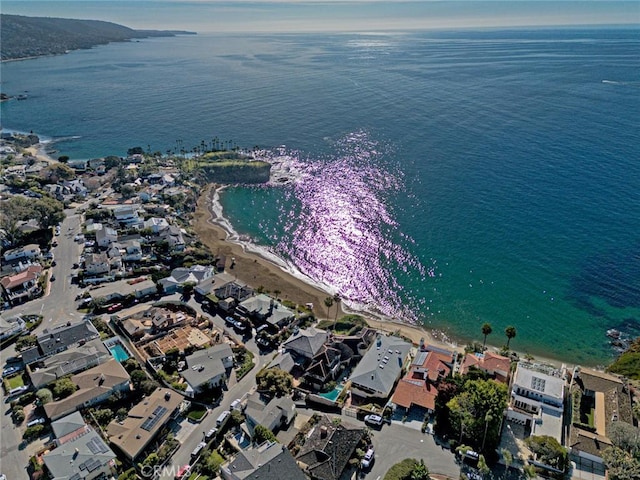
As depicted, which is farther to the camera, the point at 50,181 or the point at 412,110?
the point at 412,110

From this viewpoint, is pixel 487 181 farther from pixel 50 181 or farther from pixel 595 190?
pixel 50 181

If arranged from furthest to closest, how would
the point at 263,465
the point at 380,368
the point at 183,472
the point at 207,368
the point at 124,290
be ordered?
the point at 124,290, the point at 380,368, the point at 207,368, the point at 183,472, the point at 263,465

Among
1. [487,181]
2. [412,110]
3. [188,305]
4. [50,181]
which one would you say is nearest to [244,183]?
[50,181]

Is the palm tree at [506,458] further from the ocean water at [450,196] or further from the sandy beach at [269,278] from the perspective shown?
the ocean water at [450,196]

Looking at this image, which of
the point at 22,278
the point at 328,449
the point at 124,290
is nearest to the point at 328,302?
the point at 328,449

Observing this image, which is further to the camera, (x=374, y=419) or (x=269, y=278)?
(x=269, y=278)

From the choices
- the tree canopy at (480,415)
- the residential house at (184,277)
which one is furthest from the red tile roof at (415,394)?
the residential house at (184,277)

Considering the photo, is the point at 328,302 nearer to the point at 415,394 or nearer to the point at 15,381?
the point at 415,394
